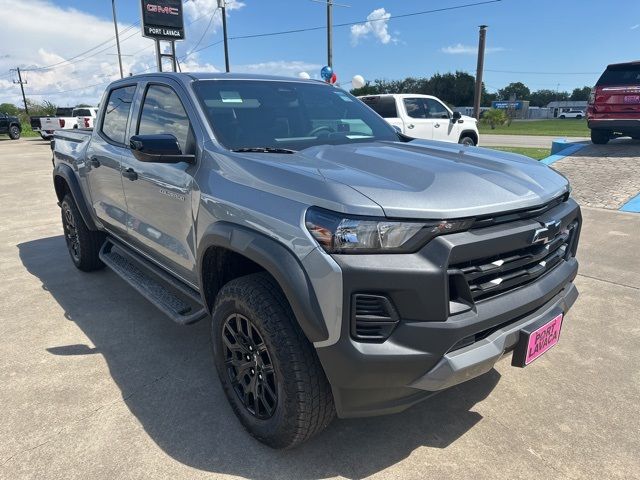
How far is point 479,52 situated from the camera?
20.0m

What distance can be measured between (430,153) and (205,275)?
143cm

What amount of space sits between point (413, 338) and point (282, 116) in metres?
1.82

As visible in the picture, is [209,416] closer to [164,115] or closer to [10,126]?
[164,115]

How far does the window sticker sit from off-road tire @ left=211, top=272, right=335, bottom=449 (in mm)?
1255

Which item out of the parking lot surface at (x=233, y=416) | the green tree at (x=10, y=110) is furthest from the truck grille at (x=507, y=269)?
the green tree at (x=10, y=110)

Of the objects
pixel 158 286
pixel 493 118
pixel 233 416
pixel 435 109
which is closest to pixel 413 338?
pixel 233 416

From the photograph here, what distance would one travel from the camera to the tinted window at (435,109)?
1155 centimetres

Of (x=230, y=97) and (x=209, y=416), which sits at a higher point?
(x=230, y=97)

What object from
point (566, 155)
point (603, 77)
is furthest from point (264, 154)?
point (603, 77)

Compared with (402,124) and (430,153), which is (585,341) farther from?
(402,124)

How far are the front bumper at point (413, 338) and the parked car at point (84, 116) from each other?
76.7ft

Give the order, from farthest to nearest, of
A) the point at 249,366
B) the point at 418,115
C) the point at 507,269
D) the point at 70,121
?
the point at 70,121
the point at 418,115
the point at 249,366
the point at 507,269

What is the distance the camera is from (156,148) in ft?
8.14

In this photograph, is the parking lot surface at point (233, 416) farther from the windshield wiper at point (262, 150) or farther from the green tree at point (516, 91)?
the green tree at point (516, 91)
